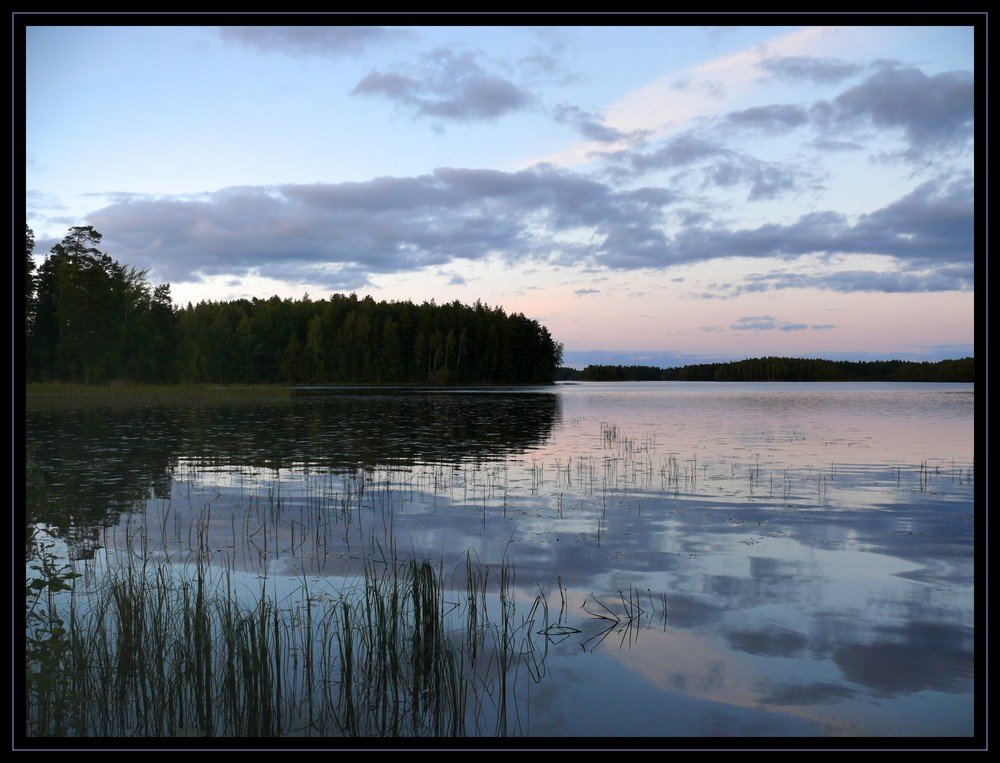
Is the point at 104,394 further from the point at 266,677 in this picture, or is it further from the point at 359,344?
the point at 359,344

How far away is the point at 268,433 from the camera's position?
32500 mm

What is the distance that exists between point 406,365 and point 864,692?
134 m

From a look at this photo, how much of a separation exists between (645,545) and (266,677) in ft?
25.2

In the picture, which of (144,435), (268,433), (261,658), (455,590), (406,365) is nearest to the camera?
(261,658)

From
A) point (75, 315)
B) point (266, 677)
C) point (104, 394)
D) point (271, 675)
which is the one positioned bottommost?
point (271, 675)

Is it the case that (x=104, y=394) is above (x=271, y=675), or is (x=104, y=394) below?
above

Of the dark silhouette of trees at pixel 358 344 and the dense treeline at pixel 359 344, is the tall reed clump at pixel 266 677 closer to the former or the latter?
the dense treeline at pixel 359 344

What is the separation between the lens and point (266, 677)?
6.30 meters

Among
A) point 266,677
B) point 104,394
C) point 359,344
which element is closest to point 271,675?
point 266,677

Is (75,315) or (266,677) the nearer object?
Answer: (266,677)

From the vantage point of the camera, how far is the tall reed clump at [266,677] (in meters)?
6.19
